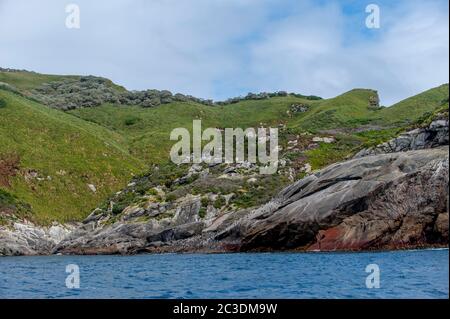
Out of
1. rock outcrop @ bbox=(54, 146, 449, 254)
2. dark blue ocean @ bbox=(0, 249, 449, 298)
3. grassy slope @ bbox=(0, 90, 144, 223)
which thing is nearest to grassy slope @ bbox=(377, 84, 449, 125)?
grassy slope @ bbox=(0, 90, 144, 223)

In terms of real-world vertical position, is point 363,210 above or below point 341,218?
above

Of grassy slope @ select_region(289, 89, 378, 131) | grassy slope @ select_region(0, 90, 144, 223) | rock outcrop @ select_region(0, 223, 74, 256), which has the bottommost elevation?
rock outcrop @ select_region(0, 223, 74, 256)

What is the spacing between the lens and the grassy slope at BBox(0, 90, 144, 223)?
101 metres

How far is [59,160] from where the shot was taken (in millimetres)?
115438

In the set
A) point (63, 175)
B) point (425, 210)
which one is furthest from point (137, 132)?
point (425, 210)

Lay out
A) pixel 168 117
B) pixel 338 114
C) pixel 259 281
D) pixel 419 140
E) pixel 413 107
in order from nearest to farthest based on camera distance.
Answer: pixel 259 281 < pixel 419 140 < pixel 413 107 < pixel 338 114 < pixel 168 117

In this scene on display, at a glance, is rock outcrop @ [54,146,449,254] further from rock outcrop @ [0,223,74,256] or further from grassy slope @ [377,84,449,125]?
grassy slope @ [377,84,449,125]

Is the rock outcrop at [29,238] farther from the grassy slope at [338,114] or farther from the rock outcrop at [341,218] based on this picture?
the grassy slope at [338,114]

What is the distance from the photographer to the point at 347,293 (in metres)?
23.0

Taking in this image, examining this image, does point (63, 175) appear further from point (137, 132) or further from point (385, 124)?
point (385, 124)

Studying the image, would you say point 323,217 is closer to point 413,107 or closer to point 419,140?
point 419,140

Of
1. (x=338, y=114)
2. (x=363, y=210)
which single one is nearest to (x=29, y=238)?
(x=363, y=210)
